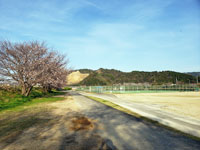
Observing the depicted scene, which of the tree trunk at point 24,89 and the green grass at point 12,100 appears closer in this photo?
the green grass at point 12,100

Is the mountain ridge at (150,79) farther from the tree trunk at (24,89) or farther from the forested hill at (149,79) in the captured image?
the tree trunk at (24,89)

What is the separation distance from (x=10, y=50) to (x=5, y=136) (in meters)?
17.1

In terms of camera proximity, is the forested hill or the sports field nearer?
the sports field

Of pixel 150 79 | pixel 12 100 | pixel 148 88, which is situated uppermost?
pixel 150 79

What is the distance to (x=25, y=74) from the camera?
733 inches

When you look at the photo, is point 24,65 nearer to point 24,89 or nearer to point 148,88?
point 24,89

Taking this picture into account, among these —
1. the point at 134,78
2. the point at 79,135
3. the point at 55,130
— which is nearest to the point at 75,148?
the point at 79,135

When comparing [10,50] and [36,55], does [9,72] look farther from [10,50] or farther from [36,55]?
[36,55]

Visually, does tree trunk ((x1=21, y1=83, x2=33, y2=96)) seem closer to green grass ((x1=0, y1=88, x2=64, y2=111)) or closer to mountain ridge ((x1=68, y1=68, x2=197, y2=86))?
green grass ((x1=0, y1=88, x2=64, y2=111))

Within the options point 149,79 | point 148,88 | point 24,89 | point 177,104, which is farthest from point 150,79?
point 24,89

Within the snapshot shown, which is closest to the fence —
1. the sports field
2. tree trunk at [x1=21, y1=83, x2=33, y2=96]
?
the sports field

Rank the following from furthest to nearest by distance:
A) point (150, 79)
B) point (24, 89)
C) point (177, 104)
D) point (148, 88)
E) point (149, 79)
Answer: point (149, 79) → point (150, 79) → point (148, 88) → point (24, 89) → point (177, 104)

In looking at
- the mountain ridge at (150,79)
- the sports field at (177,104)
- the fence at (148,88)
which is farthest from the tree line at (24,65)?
the mountain ridge at (150,79)

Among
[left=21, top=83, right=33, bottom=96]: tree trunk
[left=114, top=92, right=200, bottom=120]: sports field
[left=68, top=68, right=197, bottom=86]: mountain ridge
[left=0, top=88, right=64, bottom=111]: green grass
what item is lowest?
[left=114, top=92, right=200, bottom=120]: sports field
